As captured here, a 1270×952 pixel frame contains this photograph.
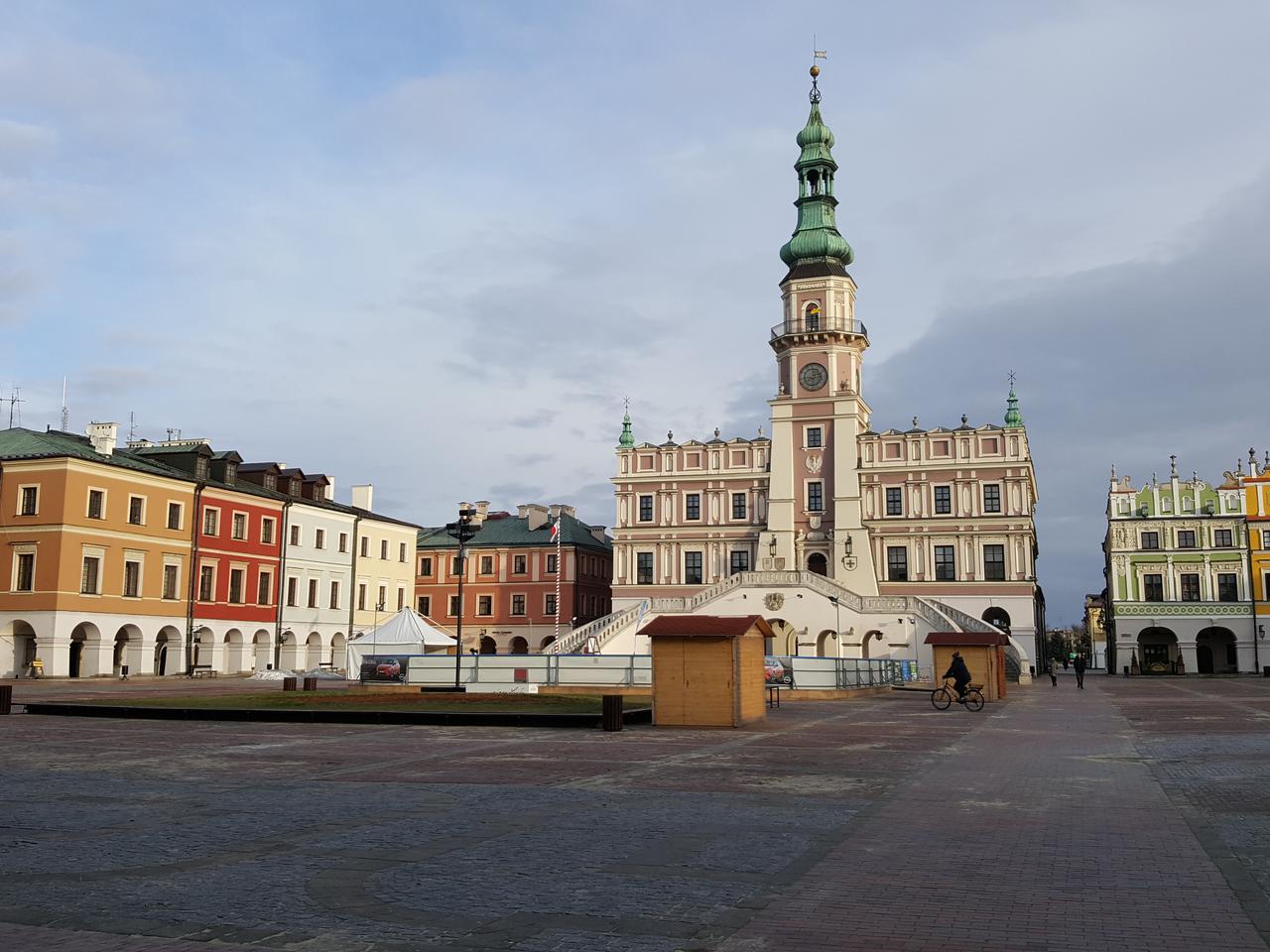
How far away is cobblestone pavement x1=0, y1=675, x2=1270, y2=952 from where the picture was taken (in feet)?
24.5

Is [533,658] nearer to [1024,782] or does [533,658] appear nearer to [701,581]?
[1024,782]

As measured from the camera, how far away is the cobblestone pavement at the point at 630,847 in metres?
7.46

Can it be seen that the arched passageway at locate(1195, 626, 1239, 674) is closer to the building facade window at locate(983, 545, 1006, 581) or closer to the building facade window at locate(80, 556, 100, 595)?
the building facade window at locate(983, 545, 1006, 581)

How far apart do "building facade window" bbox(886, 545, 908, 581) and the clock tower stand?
2.20 meters

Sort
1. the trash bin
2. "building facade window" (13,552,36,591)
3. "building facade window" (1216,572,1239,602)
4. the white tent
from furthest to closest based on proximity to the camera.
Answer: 1. "building facade window" (1216,572,1239,602)
2. "building facade window" (13,552,36,591)
3. the white tent
4. the trash bin

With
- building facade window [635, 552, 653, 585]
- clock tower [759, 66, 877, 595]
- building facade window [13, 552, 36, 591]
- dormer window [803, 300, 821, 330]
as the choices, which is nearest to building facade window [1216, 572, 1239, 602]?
clock tower [759, 66, 877, 595]

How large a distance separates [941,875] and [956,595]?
6453 centimetres

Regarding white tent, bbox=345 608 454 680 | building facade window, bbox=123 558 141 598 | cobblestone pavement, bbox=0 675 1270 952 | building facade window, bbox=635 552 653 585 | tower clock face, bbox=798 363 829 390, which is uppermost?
tower clock face, bbox=798 363 829 390

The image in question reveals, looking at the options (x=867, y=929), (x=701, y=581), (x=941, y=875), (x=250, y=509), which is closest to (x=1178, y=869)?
(x=941, y=875)

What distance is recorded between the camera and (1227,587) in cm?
7750

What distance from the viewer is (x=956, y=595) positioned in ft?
233

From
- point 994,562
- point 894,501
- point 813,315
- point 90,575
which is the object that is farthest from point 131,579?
point 994,562

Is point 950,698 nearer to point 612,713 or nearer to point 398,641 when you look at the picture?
point 612,713

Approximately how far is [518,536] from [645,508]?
49.2ft
